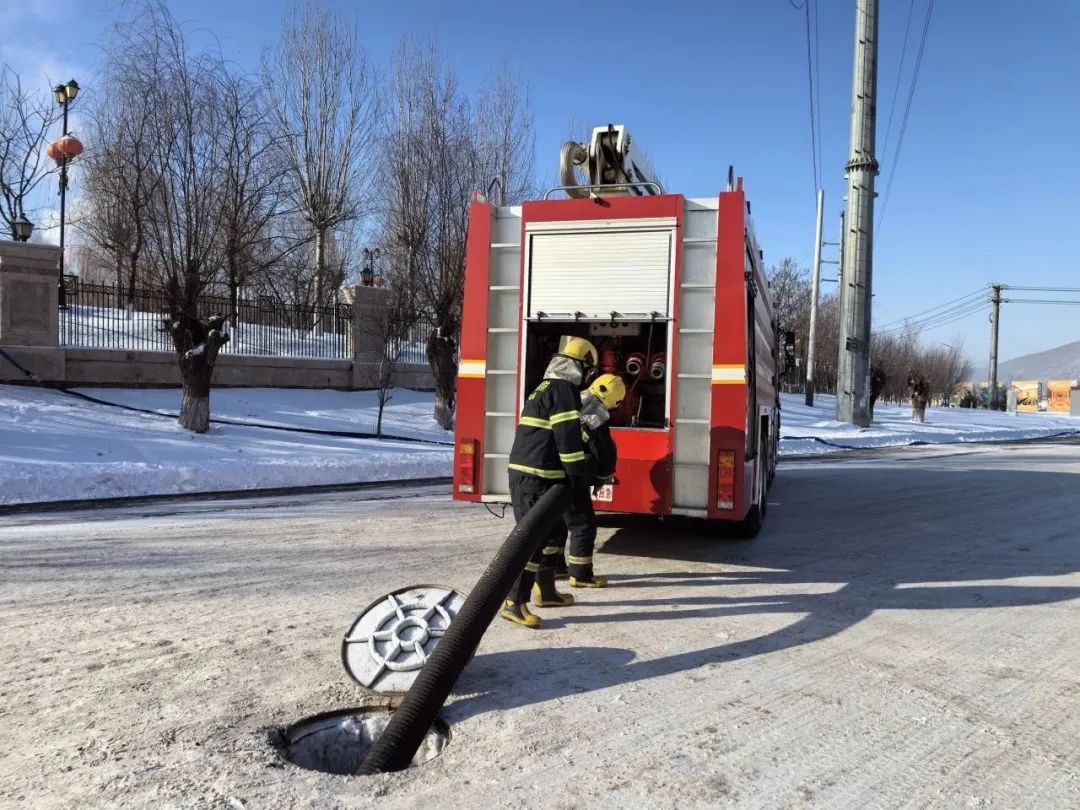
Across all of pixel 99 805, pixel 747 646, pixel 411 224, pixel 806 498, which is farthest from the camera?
pixel 411 224

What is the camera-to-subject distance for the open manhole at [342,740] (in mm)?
3306

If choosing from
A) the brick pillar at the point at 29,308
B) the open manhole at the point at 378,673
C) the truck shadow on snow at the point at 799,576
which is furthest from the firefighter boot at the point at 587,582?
the brick pillar at the point at 29,308

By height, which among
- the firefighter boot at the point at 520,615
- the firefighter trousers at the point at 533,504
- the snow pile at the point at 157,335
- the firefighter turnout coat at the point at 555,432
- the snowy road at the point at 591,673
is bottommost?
the snowy road at the point at 591,673

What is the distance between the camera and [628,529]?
830 cm

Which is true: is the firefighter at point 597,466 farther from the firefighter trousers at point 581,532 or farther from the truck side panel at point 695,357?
the truck side panel at point 695,357

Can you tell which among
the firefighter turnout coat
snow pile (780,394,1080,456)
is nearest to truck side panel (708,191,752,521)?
the firefighter turnout coat

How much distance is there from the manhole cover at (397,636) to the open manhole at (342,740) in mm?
206

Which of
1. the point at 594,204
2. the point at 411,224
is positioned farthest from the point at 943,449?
the point at 594,204

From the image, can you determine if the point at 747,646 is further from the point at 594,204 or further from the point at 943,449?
the point at 943,449

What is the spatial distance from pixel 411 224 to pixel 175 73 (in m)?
6.98

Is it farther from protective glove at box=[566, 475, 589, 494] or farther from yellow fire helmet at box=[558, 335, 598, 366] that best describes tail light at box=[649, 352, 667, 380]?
protective glove at box=[566, 475, 589, 494]

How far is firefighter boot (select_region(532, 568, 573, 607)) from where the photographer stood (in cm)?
524

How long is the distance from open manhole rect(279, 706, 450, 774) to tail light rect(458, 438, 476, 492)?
3143 mm

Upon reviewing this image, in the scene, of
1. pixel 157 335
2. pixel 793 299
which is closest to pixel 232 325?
pixel 157 335
